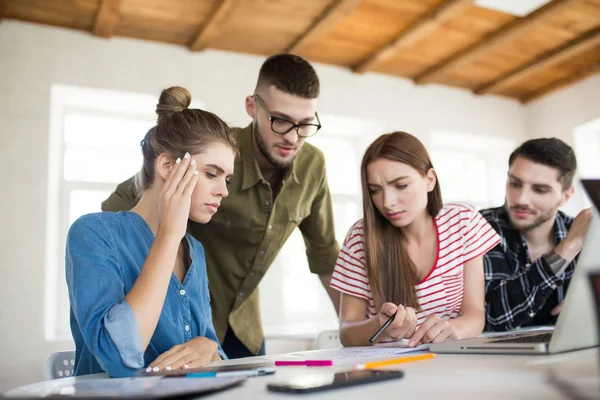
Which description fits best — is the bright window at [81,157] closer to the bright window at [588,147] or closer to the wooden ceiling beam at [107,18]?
the wooden ceiling beam at [107,18]

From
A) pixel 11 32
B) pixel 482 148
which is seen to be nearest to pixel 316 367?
pixel 11 32

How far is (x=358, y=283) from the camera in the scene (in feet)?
5.41

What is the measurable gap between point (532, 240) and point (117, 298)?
5.20 feet

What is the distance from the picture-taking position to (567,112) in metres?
5.78

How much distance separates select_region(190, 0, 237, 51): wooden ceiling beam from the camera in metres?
3.89

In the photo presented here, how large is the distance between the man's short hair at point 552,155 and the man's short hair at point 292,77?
838 millimetres

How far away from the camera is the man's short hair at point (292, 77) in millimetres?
2012

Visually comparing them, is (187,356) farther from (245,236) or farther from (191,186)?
(245,236)

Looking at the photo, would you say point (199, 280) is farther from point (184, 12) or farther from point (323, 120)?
point (323, 120)

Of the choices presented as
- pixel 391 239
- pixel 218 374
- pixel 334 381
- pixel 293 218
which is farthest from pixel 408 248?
pixel 334 381

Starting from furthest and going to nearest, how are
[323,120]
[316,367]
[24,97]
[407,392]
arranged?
[323,120]
[24,97]
[316,367]
[407,392]

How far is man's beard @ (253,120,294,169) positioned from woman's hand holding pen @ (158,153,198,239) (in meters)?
0.82

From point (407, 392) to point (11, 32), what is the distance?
4309 millimetres

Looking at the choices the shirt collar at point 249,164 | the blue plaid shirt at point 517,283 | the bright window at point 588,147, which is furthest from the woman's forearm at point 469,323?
the bright window at point 588,147
